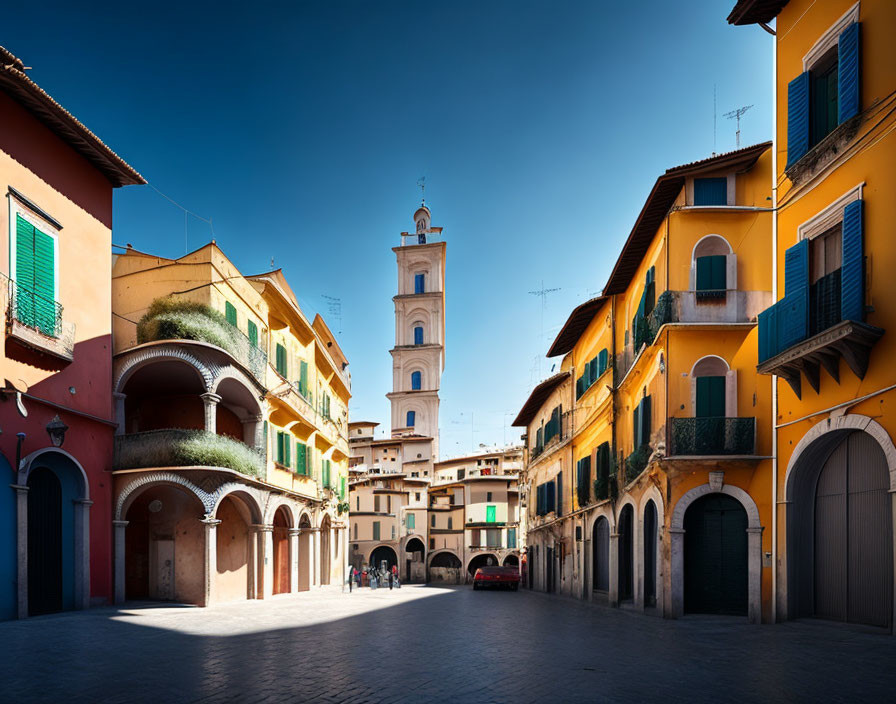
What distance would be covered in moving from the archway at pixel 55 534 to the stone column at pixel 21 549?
6 cm

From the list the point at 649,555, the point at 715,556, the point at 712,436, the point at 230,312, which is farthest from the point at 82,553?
the point at 712,436

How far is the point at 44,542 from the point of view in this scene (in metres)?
17.4

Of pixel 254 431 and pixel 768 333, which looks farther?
pixel 254 431

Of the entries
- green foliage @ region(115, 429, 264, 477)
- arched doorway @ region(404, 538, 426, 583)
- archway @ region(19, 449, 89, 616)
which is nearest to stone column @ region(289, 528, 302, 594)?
green foliage @ region(115, 429, 264, 477)

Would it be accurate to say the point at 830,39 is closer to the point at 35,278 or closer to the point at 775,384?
the point at 775,384

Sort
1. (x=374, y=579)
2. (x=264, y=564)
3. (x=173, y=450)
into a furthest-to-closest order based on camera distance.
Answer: (x=374, y=579) → (x=264, y=564) → (x=173, y=450)

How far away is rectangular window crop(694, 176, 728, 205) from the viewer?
18453 mm

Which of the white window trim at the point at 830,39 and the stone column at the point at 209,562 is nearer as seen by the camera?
the white window trim at the point at 830,39

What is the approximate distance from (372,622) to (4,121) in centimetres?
1399

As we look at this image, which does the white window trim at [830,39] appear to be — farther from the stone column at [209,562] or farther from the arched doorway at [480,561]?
the arched doorway at [480,561]

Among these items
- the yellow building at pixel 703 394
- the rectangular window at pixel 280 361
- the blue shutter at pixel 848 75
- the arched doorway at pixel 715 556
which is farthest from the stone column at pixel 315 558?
the blue shutter at pixel 848 75

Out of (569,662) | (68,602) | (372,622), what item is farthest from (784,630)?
(68,602)

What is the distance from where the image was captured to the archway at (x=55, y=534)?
16.9 meters

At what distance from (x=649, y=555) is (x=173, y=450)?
14.1 m
